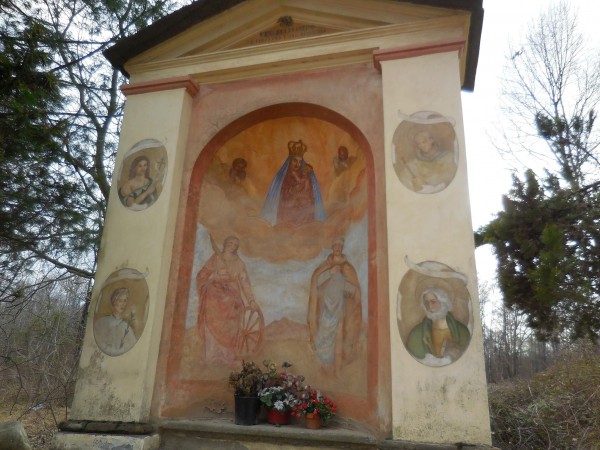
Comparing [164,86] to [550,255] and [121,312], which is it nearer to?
[121,312]

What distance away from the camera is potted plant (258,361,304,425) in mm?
5082

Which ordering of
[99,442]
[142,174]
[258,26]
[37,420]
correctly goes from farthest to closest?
1. [37,420]
2. [258,26]
3. [142,174]
4. [99,442]

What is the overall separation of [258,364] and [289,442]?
1.34 meters

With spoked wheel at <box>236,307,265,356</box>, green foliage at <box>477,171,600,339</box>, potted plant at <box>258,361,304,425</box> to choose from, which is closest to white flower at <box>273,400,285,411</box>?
potted plant at <box>258,361,304,425</box>

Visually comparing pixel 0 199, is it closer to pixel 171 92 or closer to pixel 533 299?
pixel 171 92

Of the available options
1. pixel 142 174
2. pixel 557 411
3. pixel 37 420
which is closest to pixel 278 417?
pixel 142 174

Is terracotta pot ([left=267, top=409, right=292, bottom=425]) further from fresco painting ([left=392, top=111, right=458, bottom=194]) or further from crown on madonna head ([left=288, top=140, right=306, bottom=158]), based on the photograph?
crown on madonna head ([left=288, top=140, right=306, bottom=158])

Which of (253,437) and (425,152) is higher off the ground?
(425,152)

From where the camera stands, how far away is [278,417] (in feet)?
16.7

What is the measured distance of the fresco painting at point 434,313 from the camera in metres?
4.31

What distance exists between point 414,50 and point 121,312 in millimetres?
4487

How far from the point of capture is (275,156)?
6.70 m

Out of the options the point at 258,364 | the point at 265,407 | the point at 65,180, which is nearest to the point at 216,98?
the point at 65,180

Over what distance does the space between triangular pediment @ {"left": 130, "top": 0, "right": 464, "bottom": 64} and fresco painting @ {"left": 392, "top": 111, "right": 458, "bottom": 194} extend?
184cm
